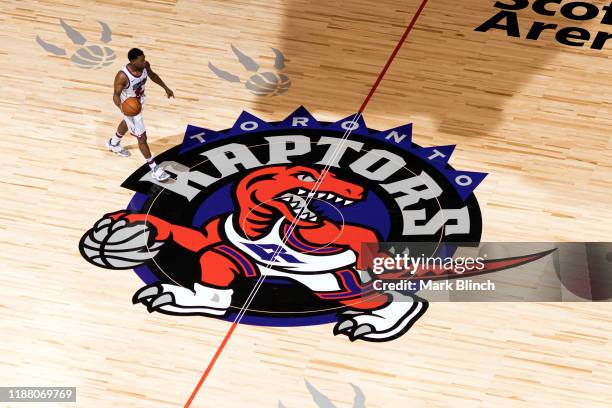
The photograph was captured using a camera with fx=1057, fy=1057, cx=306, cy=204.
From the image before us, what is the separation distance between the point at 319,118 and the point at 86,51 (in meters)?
2.44

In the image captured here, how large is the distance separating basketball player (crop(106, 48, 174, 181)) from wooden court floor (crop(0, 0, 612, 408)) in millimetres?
286

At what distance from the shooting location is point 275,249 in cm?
768

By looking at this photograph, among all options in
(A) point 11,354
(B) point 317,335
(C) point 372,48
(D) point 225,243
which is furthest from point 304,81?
(A) point 11,354

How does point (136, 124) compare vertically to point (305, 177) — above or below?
above

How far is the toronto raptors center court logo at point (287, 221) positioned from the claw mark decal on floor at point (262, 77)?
44 cm

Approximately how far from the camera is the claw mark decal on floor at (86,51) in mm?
9695

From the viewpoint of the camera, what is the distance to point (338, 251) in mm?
7660

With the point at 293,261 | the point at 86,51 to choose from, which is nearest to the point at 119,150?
the point at 86,51

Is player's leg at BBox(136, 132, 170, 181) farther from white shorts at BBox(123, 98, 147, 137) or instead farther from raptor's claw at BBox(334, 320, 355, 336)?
raptor's claw at BBox(334, 320, 355, 336)

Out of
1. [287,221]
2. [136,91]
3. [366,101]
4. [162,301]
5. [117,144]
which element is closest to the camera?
[162,301]

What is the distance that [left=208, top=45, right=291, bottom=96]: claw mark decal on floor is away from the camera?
9.32 metres

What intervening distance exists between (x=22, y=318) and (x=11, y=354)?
327 mm

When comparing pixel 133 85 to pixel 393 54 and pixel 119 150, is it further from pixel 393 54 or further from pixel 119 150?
pixel 393 54

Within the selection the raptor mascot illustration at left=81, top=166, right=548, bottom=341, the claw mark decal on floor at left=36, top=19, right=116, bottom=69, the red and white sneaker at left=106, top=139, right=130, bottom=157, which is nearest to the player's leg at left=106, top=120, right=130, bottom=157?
the red and white sneaker at left=106, top=139, right=130, bottom=157
